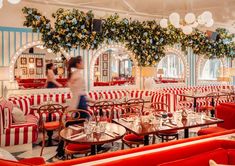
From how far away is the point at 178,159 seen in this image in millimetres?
2182

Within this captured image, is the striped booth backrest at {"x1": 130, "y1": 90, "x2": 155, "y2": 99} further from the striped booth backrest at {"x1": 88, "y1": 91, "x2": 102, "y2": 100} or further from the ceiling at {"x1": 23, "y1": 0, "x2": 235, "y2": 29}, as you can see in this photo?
the ceiling at {"x1": 23, "y1": 0, "x2": 235, "y2": 29}

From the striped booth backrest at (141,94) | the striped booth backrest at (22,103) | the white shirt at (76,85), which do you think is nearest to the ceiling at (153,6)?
the striped booth backrest at (141,94)

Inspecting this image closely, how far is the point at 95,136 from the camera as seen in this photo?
346cm

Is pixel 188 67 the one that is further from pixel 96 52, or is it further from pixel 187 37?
pixel 96 52

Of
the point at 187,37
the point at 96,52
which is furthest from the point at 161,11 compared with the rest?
the point at 96,52

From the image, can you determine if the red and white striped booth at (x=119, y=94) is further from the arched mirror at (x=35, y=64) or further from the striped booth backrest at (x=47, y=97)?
the arched mirror at (x=35, y=64)

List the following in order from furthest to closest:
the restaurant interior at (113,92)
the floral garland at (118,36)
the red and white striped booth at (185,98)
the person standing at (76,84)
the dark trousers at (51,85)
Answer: the dark trousers at (51,85) < the red and white striped booth at (185,98) < the floral garland at (118,36) < the person standing at (76,84) < the restaurant interior at (113,92)

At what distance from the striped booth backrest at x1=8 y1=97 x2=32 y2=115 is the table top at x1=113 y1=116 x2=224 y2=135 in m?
3.56

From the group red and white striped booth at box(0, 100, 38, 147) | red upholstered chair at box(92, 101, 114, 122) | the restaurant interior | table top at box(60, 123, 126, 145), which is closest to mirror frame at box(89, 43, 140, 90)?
the restaurant interior

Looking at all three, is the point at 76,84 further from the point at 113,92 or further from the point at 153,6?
the point at 153,6

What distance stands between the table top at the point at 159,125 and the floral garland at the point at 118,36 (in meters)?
4.20

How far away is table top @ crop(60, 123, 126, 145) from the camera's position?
328 centimetres

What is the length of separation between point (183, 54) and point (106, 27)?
3763mm

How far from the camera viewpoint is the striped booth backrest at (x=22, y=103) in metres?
6.91
